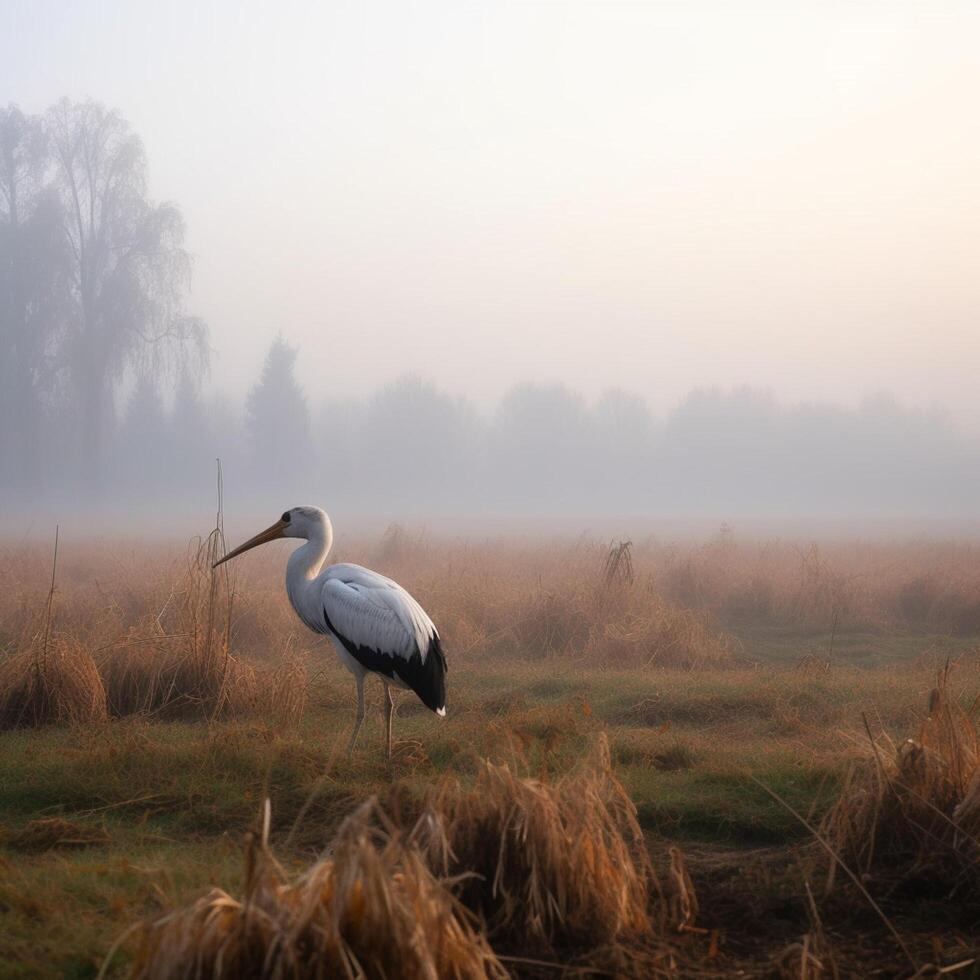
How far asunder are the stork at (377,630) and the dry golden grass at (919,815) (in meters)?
2.78

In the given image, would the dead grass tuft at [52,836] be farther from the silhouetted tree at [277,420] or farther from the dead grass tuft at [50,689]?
the silhouetted tree at [277,420]

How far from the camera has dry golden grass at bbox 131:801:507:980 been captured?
9.19 feet

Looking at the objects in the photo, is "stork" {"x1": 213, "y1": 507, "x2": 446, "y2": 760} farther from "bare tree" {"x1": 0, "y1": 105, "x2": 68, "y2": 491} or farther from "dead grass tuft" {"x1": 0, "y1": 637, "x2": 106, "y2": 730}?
"bare tree" {"x1": 0, "y1": 105, "x2": 68, "y2": 491}

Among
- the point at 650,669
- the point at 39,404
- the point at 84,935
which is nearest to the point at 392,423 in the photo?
the point at 39,404

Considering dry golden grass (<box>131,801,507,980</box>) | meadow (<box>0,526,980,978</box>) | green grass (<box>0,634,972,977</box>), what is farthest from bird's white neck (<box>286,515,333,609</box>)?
dry golden grass (<box>131,801,507,980</box>)

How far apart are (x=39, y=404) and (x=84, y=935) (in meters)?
48.1

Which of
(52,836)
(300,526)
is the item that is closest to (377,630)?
(300,526)

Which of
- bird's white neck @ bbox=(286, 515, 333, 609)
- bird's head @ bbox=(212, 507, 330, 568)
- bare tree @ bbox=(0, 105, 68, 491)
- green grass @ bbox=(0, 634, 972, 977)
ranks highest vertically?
bare tree @ bbox=(0, 105, 68, 491)

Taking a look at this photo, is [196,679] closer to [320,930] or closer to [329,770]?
[329,770]

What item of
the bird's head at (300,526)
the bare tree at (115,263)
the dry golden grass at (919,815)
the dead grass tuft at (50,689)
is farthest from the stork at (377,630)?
the bare tree at (115,263)

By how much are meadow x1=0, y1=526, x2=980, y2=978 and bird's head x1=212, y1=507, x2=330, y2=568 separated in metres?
0.40

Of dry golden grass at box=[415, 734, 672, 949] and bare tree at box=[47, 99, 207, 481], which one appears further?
bare tree at box=[47, 99, 207, 481]

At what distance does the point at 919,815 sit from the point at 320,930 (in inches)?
110

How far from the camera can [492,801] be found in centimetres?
398
